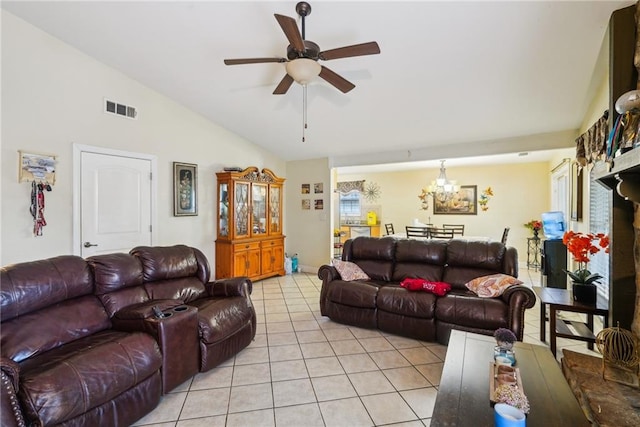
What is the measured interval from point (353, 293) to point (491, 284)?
1.40m

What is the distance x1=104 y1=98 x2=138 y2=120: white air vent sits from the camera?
12.4ft

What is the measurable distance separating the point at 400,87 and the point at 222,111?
2.68 meters

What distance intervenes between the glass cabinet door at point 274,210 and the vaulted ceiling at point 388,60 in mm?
1534

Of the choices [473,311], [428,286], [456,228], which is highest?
[456,228]

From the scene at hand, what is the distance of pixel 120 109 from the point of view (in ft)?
12.8

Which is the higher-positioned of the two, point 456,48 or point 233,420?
point 456,48

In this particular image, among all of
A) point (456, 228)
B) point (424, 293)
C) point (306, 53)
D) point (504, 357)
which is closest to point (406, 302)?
point (424, 293)

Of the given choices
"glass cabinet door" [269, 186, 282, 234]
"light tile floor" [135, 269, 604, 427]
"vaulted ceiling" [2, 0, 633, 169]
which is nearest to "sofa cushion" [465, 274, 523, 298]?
"light tile floor" [135, 269, 604, 427]

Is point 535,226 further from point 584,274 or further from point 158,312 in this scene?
point 158,312

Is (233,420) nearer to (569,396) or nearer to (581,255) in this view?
(569,396)

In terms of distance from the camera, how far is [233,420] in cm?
194

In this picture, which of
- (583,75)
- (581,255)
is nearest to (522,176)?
(583,75)

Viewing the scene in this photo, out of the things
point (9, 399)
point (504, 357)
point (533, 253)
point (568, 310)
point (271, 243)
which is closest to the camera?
point (9, 399)

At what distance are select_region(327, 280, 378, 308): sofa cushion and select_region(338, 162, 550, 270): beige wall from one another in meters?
4.99
